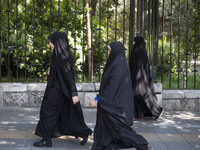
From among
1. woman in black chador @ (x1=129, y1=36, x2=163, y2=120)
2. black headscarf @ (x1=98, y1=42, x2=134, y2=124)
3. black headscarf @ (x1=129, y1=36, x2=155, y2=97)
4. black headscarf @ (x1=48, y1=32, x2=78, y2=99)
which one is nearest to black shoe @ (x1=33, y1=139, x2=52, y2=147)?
black headscarf @ (x1=48, y1=32, x2=78, y2=99)

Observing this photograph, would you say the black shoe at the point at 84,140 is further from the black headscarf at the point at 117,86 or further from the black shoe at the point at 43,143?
the black headscarf at the point at 117,86

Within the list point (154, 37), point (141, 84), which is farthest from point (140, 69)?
point (154, 37)

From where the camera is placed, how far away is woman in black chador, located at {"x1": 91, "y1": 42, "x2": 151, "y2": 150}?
184 inches

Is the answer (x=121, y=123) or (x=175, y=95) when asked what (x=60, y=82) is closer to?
(x=121, y=123)

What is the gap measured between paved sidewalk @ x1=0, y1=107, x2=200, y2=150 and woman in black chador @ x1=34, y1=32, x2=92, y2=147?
22 cm

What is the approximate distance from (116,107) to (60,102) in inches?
42.8

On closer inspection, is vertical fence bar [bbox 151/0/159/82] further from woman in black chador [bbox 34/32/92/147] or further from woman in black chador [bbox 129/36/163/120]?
woman in black chador [bbox 34/32/92/147]

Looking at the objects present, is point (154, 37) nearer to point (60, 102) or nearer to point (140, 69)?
point (140, 69)

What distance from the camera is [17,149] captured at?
516cm

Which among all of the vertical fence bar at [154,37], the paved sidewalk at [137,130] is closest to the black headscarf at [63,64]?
the paved sidewalk at [137,130]

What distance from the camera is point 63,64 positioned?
5309mm

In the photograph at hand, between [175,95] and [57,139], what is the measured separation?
3516 millimetres

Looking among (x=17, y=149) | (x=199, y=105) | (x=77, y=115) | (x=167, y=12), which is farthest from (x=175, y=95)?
(x=167, y=12)

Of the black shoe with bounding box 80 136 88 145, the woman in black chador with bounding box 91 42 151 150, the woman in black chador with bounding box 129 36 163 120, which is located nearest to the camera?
the woman in black chador with bounding box 91 42 151 150
